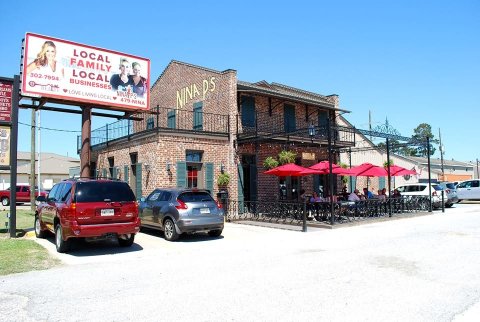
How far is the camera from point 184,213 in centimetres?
1130

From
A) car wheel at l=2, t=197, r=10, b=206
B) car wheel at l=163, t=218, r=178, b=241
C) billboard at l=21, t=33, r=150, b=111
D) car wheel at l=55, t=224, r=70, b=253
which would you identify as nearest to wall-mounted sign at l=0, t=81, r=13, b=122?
billboard at l=21, t=33, r=150, b=111

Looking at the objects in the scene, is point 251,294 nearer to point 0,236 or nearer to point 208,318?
point 208,318

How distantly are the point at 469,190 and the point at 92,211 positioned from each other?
90.1 ft

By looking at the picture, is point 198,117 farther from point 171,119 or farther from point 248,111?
point 248,111

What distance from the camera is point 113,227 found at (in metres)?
9.61

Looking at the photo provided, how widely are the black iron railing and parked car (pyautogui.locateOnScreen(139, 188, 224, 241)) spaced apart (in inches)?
179

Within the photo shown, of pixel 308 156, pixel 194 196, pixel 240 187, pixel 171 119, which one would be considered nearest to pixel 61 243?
pixel 194 196

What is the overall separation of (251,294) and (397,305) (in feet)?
6.69

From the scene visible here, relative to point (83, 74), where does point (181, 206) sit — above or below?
below

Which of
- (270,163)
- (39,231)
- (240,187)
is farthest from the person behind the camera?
(240,187)

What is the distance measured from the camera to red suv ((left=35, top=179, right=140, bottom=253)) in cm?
924

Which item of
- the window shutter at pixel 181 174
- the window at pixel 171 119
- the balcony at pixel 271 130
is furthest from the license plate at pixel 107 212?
the window at pixel 171 119

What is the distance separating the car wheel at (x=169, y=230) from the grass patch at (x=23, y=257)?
11.0 feet

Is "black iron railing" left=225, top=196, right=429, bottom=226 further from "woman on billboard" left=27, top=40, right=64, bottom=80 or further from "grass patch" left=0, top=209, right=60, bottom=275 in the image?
"woman on billboard" left=27, top=40, right=64, bottom=80
